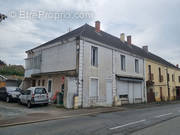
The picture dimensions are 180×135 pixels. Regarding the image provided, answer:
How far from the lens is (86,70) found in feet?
47.6

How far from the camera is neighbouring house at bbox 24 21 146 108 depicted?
46.0ft

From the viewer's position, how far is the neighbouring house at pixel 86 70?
14016mm

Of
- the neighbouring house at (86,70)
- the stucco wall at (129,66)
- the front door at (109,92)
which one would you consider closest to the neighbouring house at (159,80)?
the stucco wall at (129,66)

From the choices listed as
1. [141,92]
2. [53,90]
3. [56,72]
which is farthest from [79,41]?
[141,92]

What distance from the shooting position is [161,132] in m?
6.36

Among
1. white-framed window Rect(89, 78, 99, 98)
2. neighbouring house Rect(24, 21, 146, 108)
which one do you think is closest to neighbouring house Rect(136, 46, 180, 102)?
neighbouring house Rect(24, 21, 146, 108)

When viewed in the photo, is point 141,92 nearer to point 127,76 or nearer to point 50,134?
point 127,76

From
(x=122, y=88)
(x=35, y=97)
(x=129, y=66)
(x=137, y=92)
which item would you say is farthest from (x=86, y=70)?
(x=137, y=92)

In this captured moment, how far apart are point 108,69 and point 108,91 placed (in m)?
2.48

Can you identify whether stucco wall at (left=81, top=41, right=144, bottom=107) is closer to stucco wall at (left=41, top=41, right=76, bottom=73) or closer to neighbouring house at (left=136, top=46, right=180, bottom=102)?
stucco wall at (left=41, top=41, right=76, bottom=73)

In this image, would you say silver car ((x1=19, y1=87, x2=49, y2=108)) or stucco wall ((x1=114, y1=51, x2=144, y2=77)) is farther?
stucco wall ((x1=114, y1=51, x2=144, y2=77))

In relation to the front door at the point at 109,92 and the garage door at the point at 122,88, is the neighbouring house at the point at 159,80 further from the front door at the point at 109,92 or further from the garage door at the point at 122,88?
the front door at the point at 109,92

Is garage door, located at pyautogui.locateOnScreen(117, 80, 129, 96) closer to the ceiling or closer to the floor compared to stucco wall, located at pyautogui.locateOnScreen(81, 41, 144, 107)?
closer to the floor

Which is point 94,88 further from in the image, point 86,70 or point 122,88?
point 122,88
